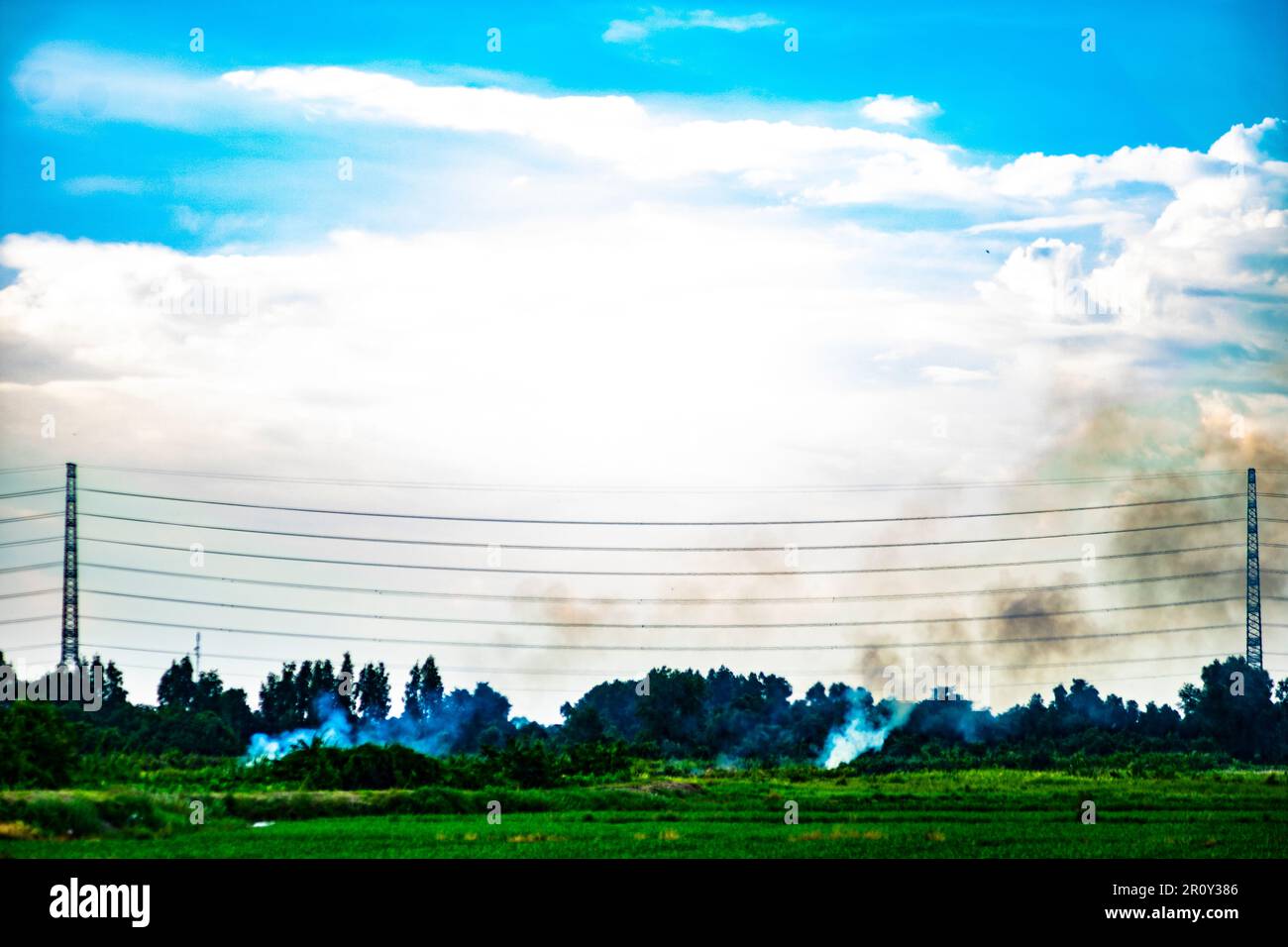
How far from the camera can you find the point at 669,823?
133 feet

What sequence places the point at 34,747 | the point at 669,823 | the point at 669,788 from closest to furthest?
1. the point at 669,823
2. the point at 34,747
3. the point at 669,788

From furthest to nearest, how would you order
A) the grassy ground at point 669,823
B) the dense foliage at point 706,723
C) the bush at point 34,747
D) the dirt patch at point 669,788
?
the dense foliage at point 706,723
the dirt patch at point 669,788
the bush at point 34,747
the grassy ground at point 669,823

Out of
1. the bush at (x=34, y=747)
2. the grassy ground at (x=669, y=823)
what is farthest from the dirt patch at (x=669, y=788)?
the bush at (x=34, y=747)

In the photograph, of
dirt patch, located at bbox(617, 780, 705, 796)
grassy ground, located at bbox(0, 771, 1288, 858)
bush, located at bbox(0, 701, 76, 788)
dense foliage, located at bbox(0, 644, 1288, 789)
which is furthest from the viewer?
dense foliage, located at bbox(0, 644, 1288, 789)

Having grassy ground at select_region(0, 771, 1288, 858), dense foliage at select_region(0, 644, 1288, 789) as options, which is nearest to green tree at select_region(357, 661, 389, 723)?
dense foliage at select_region(0, 644, 1288, 789)

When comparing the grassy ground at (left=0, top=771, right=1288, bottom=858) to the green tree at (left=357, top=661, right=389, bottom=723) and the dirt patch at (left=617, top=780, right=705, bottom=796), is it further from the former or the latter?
the green tree at (left=357, top=661, right=389, bottom=723)

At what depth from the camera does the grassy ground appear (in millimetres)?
34594

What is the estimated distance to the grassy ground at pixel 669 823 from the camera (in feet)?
113

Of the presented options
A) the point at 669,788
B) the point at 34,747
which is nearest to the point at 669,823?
the point at 669,788

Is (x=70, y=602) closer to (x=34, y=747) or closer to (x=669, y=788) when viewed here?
(x=34, y=747)

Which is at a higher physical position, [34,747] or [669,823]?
[34,747]

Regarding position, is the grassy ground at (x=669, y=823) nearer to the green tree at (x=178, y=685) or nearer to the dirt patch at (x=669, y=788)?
the dirt patch at (x=669, y=788)

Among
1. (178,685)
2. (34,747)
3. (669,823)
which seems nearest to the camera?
(669,823)
